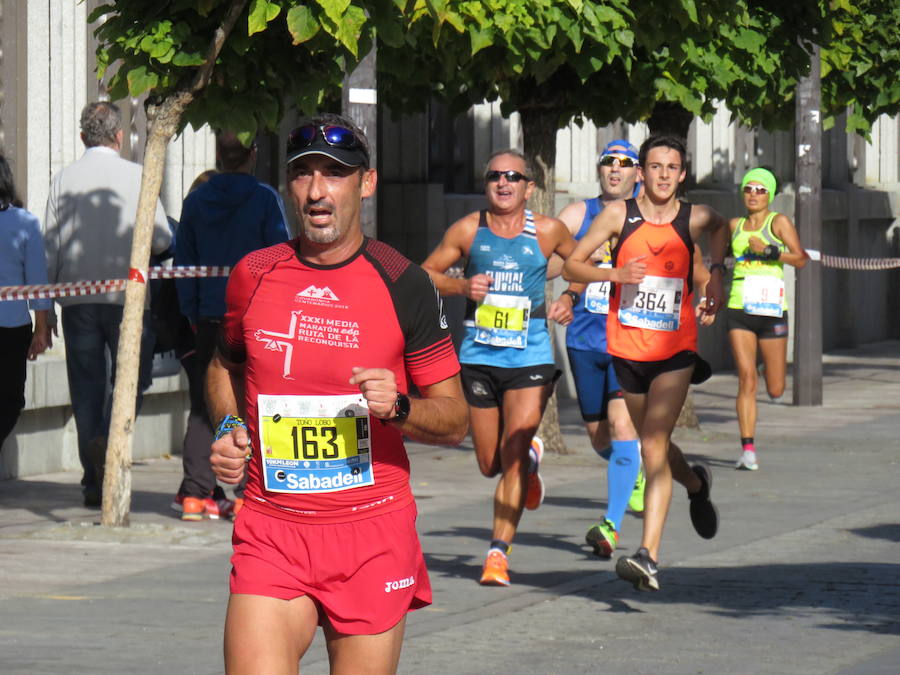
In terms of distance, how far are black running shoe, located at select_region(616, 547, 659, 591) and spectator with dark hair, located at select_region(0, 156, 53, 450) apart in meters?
3.59

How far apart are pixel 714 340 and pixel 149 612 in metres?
14.4

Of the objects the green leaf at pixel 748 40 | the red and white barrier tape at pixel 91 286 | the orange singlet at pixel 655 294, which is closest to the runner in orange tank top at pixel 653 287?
the orange singlet at pixel 655 294

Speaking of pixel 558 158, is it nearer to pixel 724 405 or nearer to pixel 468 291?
pixel 724 405

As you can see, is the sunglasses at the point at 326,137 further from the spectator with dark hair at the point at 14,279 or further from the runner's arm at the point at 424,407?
the spectator with dark hair at the point at 14,279

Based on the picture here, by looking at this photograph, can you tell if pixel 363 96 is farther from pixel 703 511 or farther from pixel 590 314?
pixel 703 511

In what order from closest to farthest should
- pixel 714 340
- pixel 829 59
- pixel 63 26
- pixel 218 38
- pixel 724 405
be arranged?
pixel 218 38, pixel 63 26, pixel 829 59, pixel 724 405, pixel 714 340

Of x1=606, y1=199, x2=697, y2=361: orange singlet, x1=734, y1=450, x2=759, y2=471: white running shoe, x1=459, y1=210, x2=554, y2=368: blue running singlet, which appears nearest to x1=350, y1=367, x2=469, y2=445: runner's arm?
x1=606, y1=199, x2=697, y2=361: orange singlet

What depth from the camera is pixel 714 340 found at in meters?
21.4

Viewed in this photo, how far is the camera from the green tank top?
45.1 ft

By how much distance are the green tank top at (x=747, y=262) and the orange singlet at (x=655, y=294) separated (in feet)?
17.0

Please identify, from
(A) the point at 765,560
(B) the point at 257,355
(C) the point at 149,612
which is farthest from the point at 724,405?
(B) the point at 257,355

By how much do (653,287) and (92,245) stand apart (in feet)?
11.1

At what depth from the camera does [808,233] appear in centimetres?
1712

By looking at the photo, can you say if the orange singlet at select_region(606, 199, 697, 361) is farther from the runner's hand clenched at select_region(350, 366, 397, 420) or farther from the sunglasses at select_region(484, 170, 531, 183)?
the runner's hand clenched at select_region(350, 366, 397, 420)
